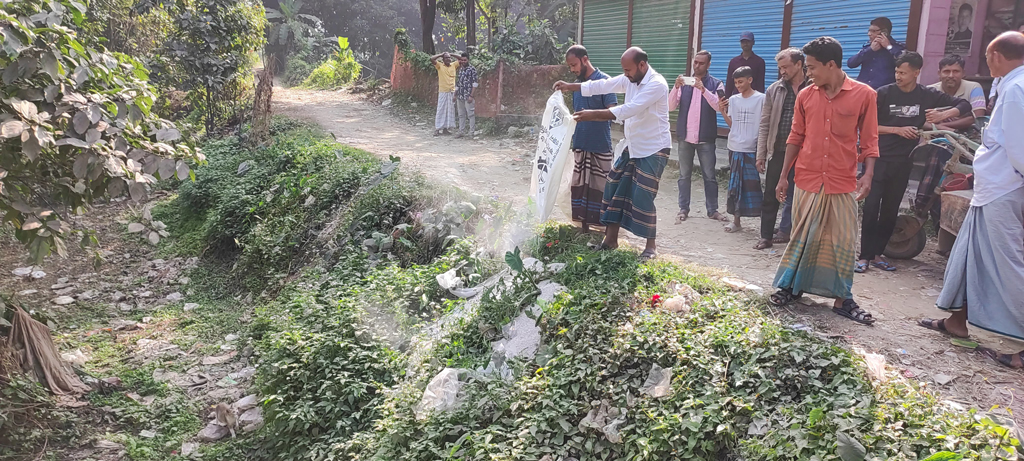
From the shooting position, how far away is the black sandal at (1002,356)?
350 cm

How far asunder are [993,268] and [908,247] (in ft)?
6.03

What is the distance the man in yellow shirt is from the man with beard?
6486 millimetres

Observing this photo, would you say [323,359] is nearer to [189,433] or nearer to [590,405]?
[189,433]

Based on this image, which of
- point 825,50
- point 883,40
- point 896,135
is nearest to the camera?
point 825,50

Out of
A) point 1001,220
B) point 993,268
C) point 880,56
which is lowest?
point 993,268

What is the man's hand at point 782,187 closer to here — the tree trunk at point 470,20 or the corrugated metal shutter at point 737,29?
the corrugated metal shutter at point 737,29

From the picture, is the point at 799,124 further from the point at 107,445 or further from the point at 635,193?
the point at 107,445

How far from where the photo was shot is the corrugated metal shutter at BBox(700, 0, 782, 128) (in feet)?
28.4

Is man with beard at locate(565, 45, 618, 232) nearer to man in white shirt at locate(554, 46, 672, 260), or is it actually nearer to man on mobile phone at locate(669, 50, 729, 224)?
man in white shirt at locate(554, 46, 672, 260)

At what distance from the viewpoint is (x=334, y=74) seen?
68.0 feet

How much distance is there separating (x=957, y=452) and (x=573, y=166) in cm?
349

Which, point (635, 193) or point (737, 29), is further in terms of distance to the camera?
point (737, 29)

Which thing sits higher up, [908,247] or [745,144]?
[745,144]

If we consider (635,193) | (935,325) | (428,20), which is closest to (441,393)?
(635,193)
